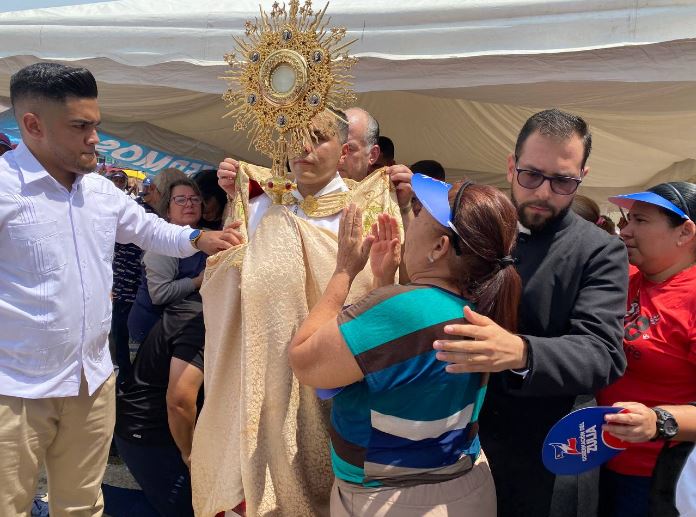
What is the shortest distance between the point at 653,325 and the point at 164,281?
6.92ft

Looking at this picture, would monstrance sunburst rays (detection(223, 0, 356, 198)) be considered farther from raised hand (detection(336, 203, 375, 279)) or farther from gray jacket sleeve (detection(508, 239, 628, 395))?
gray jacket sleeve (detection(508, 239, 628, 395))

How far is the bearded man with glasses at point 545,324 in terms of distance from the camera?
145cm

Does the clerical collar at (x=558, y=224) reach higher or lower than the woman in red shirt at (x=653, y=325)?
higher

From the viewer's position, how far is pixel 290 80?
73.7 inches

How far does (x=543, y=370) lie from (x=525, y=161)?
622 millimetres

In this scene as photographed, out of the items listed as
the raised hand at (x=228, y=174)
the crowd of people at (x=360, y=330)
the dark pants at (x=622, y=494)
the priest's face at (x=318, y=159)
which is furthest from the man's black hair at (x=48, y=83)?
the dark pants at (x=622, y=494)

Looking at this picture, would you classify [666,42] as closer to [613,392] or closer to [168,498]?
[613,392]

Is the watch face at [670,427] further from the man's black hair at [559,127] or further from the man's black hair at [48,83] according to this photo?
the man's black hair at [48,83]

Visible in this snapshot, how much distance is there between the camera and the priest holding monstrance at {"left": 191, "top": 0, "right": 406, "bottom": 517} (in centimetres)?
187

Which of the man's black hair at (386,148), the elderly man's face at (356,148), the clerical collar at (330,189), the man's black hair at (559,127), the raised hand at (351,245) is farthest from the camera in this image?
the man's black hair at (386,148)

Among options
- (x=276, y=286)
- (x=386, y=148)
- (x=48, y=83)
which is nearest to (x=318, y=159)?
(x=276, y=286)

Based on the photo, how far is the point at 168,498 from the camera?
2674 millimetres

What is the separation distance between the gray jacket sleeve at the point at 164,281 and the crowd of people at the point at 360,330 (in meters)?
0.31

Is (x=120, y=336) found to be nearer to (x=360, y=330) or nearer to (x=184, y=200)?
(x=184, y=200)
